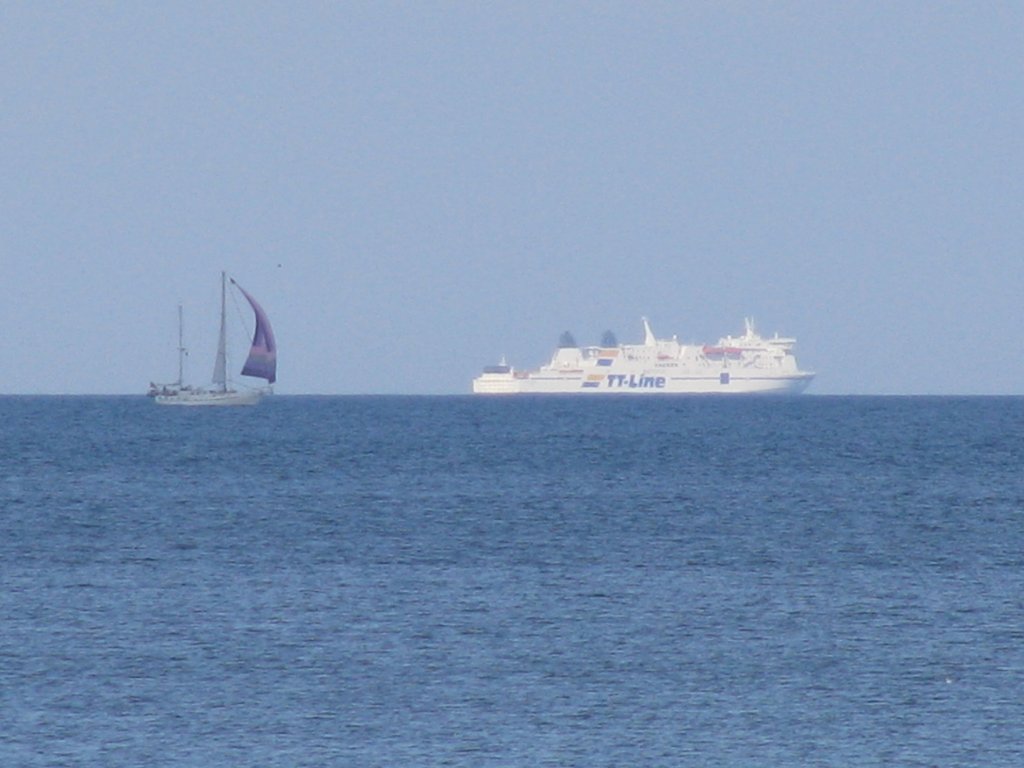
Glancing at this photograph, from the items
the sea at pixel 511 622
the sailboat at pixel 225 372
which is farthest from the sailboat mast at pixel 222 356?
the sea at pixel 511 622

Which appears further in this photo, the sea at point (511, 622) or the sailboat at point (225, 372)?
the sailboat at point (225, 372)

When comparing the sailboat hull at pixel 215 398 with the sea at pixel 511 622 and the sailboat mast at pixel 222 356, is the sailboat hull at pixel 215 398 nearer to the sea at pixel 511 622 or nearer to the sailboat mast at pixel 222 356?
the sailboat mast at pixel 222 356

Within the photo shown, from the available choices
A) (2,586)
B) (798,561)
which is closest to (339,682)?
(2,586)

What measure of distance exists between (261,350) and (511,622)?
103635 millimetres

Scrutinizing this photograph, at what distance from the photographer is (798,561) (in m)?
35.0

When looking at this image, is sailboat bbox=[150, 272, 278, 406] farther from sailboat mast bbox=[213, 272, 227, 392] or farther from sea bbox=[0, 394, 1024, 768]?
sea bbox=[0, 394, 1024, 768]

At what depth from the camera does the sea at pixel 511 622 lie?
62.8ft

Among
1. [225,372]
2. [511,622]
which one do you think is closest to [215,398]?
[225,372]

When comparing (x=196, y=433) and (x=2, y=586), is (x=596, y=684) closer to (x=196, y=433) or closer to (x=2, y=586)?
(x=2, y=586)

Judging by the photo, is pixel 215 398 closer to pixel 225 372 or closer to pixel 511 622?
pixel 225 372

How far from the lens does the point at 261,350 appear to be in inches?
5054

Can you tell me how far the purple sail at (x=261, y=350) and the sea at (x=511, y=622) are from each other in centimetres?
6725

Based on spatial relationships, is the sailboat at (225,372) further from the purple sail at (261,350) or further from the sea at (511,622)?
the sea at (511,622)

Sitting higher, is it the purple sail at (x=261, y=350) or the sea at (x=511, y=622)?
the purple sail at (x=261, y=350)
